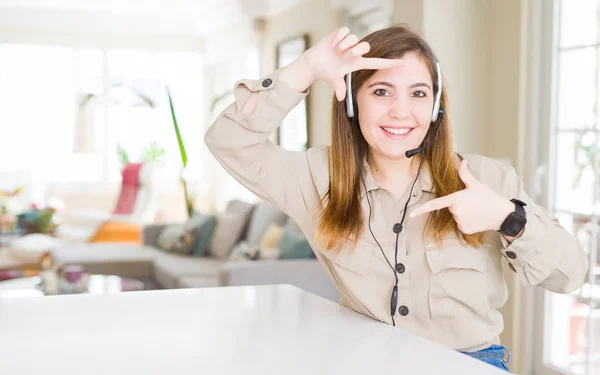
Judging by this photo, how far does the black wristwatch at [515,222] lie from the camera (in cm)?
129

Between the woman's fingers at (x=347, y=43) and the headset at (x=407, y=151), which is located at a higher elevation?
the woman's fingers at (x=347, y=43)

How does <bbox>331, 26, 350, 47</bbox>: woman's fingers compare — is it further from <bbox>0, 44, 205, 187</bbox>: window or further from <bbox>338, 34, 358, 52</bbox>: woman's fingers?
<bbox>0, 44, 205, 187</bbox>: window

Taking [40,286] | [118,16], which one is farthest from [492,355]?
[118,16]

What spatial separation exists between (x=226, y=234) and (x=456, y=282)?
417cm

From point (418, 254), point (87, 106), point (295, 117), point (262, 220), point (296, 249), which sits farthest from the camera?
point (87, 106)

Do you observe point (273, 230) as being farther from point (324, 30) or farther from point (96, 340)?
point (96, 340)

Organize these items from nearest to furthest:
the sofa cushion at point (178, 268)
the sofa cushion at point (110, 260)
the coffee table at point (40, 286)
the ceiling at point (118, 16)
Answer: the coffee table at point (40, 286), the sofa cushion at point (178, 268), the sofa cushion at point (110, 260), the ceiling at point (118, 16)

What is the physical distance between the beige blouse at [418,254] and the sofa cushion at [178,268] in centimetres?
312

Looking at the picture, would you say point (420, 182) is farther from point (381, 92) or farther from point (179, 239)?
point (179, 239)

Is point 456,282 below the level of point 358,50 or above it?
below

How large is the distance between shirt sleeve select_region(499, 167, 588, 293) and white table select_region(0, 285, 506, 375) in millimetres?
311

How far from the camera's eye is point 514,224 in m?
1.29

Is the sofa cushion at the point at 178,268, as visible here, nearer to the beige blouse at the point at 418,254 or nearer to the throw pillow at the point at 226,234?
the throw pillow at the point at 226,234

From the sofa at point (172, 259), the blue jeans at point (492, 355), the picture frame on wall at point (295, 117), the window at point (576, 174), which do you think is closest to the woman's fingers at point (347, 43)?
the blue jeans at point (492, 355)
